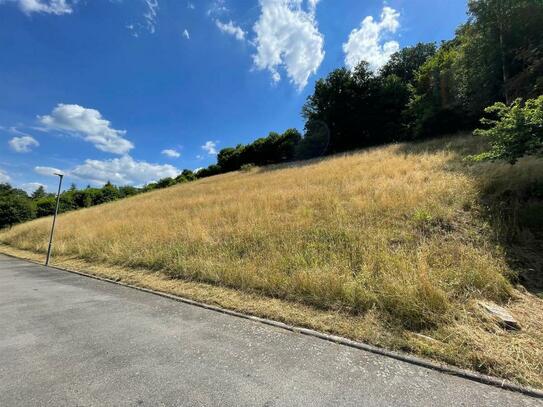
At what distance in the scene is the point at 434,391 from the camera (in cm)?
258

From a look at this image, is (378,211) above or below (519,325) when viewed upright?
above

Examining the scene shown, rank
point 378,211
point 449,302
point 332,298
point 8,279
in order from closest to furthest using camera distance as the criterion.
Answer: point 449,302, point 332,298, point 378,211, point 8,279

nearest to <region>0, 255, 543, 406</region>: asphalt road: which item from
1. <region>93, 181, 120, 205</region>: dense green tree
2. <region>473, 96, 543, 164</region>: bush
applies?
<region>473, 96, 543, 164</region>: bush

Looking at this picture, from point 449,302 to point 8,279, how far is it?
38.0 feet

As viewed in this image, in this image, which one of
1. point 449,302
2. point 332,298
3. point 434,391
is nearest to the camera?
point 434,391

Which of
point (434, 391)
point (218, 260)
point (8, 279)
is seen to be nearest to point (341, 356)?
point (434, 391)

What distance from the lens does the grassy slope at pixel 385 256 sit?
3.45 m

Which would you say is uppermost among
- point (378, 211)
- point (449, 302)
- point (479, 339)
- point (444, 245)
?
point (378, 211)

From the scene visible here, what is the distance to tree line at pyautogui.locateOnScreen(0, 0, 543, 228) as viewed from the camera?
724cm

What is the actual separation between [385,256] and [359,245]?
0.77 meters

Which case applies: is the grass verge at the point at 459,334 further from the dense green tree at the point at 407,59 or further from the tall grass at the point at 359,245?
the dense green tree at the point at 407,59

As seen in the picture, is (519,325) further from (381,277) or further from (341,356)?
(341,356)

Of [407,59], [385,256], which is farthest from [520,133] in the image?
[407,59]

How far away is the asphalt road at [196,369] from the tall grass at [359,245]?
1098mm
